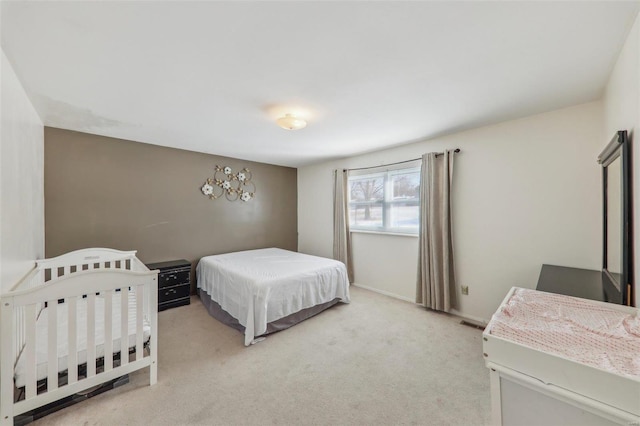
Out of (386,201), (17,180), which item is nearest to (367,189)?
(386,201)

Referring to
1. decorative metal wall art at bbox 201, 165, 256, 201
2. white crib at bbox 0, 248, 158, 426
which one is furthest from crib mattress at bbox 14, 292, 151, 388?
decorative metal wall art at bbox 201, 165, 256, 201

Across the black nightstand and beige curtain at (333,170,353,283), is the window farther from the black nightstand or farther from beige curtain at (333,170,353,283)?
the black nightstand

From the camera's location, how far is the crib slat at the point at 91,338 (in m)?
1.62

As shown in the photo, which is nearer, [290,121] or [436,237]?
[290,121]

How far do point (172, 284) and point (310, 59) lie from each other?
3.29 metres

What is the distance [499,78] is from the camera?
5.87ft

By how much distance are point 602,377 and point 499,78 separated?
189 centimetres

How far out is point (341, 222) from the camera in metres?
4.29

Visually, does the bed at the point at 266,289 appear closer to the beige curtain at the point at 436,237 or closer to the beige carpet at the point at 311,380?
the beige carpet at the point at 311,380

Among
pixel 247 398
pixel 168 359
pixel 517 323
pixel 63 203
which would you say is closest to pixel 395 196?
pixel 517 323

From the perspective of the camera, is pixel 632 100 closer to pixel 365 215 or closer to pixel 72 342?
pixel 365 215

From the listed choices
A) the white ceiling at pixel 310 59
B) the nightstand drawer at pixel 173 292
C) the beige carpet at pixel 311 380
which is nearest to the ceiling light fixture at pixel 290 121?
the white ceiling at pixel 310 59

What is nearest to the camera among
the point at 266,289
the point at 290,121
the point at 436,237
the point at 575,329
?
the point at 575,329

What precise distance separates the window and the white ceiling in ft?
3.78
